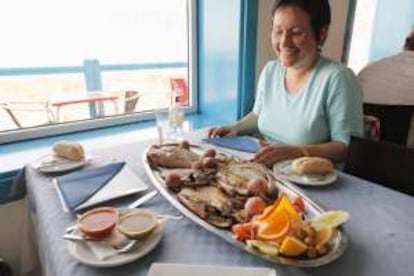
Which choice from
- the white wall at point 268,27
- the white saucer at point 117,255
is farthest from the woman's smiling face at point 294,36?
the white saucer at point 117,255

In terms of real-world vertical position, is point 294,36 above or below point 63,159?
above

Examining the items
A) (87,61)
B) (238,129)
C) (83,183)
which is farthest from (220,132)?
(87,61)

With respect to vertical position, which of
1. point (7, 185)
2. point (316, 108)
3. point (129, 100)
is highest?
point (316, 108)

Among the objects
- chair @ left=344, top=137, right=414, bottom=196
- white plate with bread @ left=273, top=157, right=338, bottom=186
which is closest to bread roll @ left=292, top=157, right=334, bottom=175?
white plate with bread @ left=273, top=157, right=338, bottom=186

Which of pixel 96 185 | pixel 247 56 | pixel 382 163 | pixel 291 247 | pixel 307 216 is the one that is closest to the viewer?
pixel 291 247

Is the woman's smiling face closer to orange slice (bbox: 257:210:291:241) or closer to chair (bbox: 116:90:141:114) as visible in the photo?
Result: orange slice (bbox: 257:210:291:241)

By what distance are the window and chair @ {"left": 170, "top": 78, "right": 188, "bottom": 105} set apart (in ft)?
0.05

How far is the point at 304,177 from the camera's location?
0.84m

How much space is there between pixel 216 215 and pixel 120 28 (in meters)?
1.18

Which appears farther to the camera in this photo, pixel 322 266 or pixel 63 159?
pixel 63 159

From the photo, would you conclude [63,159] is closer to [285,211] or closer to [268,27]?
[285,211]

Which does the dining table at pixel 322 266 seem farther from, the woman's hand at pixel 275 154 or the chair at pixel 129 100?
the chair at pixel 129 100

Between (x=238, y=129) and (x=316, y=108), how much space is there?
0.98 feet

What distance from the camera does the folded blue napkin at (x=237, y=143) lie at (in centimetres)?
102
